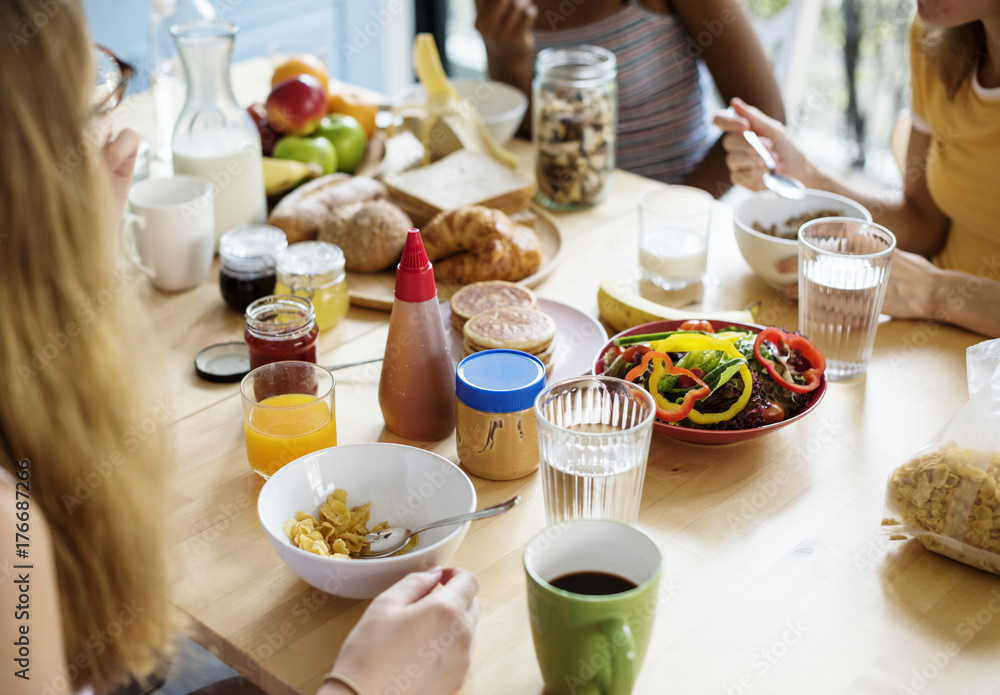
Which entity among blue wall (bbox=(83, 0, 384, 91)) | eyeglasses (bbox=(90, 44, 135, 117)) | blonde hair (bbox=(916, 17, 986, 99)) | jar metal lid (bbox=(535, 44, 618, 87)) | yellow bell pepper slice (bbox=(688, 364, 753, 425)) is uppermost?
eyeglasses (bbox=(90, 44, 135, 117))

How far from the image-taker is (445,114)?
6.05 ft

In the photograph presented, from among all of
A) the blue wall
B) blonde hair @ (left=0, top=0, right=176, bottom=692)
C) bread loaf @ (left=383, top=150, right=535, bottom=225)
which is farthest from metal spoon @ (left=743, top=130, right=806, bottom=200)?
the blue wall

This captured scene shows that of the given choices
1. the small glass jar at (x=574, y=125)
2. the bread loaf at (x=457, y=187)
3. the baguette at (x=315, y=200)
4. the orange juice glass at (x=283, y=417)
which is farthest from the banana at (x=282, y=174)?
the orange juice glass at (x=283, y=417)

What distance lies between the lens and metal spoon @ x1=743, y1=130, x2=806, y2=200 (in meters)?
1.48

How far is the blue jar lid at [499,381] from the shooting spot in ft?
3.25

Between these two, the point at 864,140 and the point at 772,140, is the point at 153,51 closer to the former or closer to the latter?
the point at 772,140

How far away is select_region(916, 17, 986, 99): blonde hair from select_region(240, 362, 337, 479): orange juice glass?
119cm

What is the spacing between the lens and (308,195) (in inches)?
63.5

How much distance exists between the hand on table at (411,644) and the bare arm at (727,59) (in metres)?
1.54

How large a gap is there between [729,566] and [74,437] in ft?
2.08

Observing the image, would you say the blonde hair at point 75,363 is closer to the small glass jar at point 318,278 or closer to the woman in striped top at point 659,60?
the small glass jar at point 318,278

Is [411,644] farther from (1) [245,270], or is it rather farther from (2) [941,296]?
(2) [941,296]

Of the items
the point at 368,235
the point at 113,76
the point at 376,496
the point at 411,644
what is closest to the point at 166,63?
the point at 113,76

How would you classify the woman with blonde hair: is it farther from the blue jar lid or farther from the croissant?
the croissant
